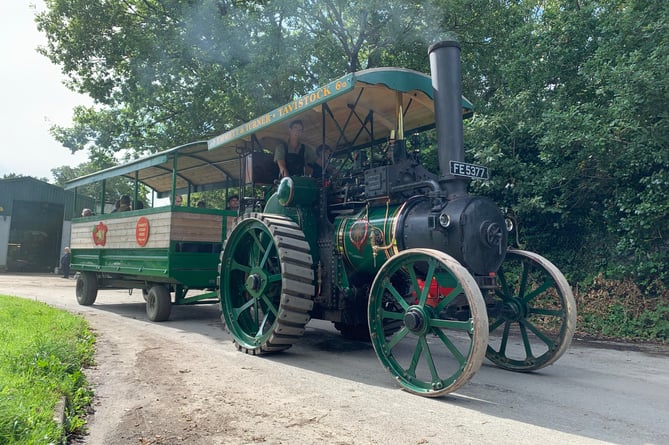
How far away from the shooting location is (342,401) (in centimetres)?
386

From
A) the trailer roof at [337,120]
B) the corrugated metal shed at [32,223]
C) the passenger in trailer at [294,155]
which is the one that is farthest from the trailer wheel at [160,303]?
the corrugated metal shed at [32,223]

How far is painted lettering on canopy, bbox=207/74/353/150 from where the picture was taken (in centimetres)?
480

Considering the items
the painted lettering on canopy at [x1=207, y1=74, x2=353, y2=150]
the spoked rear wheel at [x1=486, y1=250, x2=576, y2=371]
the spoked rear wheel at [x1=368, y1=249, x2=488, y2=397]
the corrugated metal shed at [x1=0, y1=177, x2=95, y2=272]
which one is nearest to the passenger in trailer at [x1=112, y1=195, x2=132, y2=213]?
the painted lettering on canopy at [x1=207, y1=74, x2=353, y2=150]

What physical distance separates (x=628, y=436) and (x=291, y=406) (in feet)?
7.45

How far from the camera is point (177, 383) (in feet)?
14.2

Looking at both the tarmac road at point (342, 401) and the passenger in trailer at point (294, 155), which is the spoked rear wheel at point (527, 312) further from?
the passenger in trailer at point (294, 155)

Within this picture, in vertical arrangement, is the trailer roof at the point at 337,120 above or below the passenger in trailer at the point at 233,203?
above

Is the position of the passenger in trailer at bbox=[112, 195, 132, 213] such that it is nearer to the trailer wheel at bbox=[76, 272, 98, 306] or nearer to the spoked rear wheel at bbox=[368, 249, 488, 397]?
the trailer wheel at bbox=[76, 272, 98, 306]

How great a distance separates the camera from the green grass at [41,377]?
2674 mm

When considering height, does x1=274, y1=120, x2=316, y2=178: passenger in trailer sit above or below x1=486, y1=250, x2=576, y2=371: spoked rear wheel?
above

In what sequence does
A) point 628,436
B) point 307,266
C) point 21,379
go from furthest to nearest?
point 307,266, point 21,379, point 628,436

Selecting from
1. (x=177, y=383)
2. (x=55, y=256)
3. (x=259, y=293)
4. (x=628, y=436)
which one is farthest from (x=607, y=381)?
(x=55, y=256)

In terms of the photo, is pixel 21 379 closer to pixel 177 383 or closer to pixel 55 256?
pixel 177 383

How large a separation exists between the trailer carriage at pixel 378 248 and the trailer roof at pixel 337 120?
0.02 m
